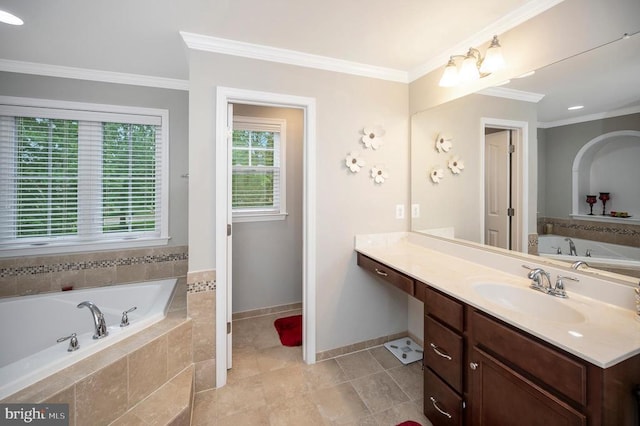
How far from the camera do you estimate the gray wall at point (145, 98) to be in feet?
7.27

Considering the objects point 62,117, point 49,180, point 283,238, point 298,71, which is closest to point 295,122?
point 298,71

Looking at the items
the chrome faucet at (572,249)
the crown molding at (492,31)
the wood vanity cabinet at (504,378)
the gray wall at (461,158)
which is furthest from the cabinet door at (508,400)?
the crown molding at (492,31)

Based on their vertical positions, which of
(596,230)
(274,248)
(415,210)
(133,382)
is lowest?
(133,382)

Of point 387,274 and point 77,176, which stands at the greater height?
point 77,176

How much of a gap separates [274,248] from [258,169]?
914 mm

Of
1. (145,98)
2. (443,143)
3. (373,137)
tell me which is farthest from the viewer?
(145,98)

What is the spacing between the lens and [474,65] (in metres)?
1.73

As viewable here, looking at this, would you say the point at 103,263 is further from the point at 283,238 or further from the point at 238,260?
Result: the point at 283,238

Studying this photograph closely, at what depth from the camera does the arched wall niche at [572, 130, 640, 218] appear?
125 centimetres

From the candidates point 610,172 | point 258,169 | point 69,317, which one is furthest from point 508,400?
point 69,317

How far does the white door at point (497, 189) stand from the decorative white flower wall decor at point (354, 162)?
905 millimetres

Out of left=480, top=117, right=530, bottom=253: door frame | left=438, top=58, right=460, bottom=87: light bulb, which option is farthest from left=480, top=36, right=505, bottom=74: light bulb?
left=480, top=117, right=530, bottom=253: door frame

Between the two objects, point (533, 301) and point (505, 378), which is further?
point (533, 301)

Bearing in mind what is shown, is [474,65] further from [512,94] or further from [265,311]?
[265,311]
